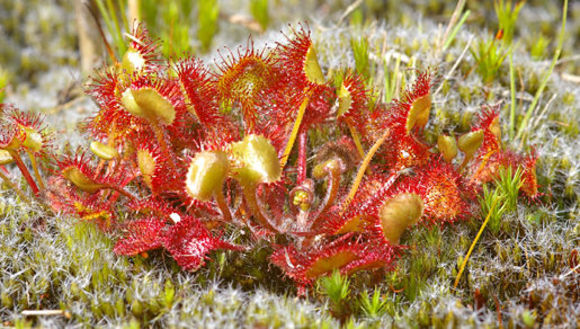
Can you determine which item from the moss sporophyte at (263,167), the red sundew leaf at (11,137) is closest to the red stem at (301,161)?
the moss sporophyte at (263,167)

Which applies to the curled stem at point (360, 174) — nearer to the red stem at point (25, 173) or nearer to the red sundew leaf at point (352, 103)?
the red sundew leaf at point (352, 103)

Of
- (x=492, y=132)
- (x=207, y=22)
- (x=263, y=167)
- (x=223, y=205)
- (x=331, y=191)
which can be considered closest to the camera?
(x=263, y=167)

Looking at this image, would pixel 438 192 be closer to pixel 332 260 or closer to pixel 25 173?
pixel 332 260

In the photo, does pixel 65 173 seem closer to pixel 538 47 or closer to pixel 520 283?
pixel 520 283

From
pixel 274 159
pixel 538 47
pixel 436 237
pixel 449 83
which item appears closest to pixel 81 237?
pixel 274 159

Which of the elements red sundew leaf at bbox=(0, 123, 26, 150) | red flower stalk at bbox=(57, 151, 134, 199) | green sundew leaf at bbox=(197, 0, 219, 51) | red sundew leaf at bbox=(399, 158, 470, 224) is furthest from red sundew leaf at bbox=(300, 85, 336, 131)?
green sundew leaf at bbox=(197, 0, 219, 51)

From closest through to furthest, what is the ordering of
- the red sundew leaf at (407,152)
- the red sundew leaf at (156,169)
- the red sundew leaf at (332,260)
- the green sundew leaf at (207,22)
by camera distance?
the red sundew leaf at (332,260)
the red sundew leaf at (156,169)
the red sundew leaf at (407,152)
the green sundew leaf at (207,22)

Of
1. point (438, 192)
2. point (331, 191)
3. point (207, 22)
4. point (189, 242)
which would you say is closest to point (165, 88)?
point (189, 242)
